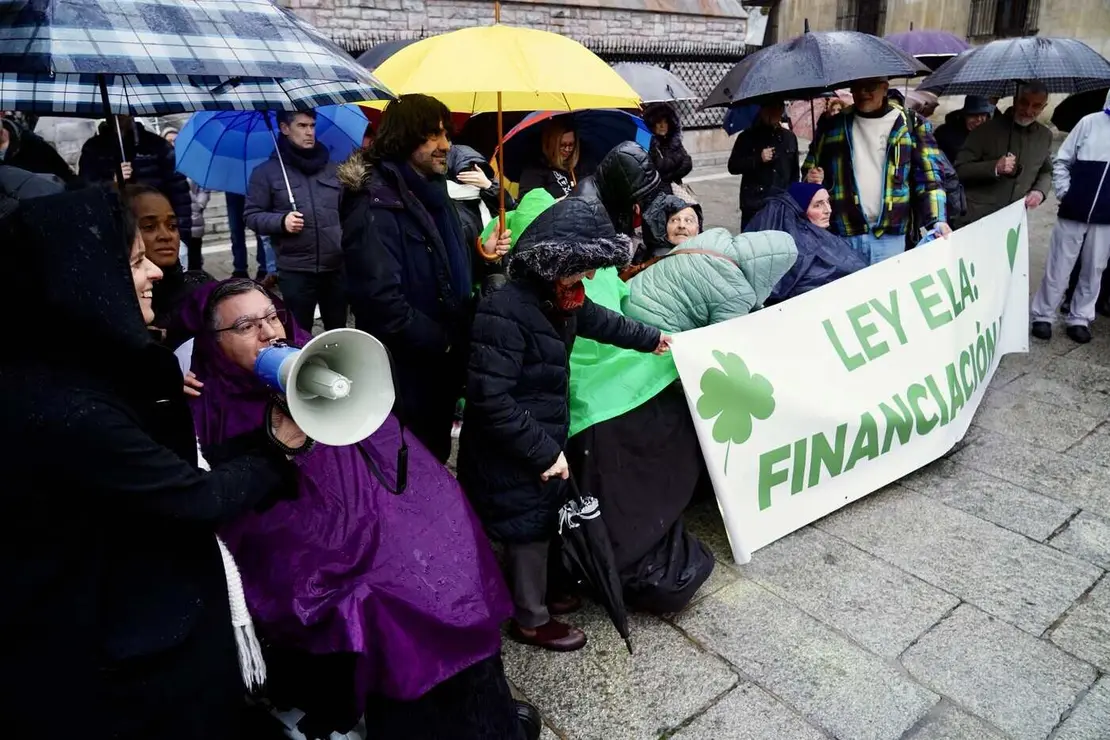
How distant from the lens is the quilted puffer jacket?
11.0ft

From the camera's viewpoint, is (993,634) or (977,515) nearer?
(993,634)

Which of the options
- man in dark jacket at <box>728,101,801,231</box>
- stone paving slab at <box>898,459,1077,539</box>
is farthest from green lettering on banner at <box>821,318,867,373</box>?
man in dark jacket at <box>728,101,801,231</box>

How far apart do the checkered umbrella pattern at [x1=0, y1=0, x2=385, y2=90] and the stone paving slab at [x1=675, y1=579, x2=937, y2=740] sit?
2340 millimetres

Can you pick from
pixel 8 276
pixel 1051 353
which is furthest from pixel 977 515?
pixel 8 276

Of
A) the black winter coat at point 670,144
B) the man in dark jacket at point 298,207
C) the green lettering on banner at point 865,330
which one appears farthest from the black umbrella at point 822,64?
the man in dark jacket at point 298,207

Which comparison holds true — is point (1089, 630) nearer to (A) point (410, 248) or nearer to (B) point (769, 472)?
(B) point (769, 472)

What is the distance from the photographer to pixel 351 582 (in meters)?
2.03

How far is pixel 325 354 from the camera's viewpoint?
176 cm

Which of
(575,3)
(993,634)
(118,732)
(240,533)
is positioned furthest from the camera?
(575,3)

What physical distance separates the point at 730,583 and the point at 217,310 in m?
2.25

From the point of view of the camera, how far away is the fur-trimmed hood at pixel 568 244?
8.04 feet

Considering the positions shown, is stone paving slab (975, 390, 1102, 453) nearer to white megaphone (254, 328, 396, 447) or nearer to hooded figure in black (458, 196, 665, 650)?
hooded figure in black (458, 196, 665, 650)

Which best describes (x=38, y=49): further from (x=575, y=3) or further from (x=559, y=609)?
(x=575, y=3)

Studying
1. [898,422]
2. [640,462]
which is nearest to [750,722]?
[640,462]
